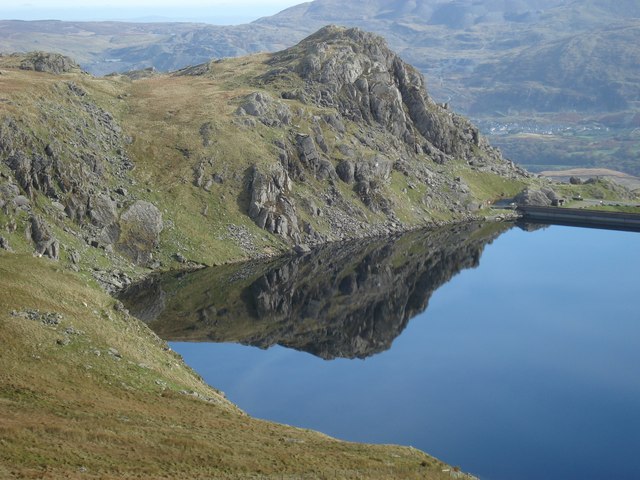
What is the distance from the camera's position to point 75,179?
15375 centimetres

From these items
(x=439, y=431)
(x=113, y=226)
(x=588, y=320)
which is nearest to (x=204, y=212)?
(x=113, y=226)

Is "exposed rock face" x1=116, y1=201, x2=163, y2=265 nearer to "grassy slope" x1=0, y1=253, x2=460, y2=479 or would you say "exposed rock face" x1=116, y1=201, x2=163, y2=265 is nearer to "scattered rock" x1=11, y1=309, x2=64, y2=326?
→ "grassy slope" x1=0, y1=253, x2=460, y2=479

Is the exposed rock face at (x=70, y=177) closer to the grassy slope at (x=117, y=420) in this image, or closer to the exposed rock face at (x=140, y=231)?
the exposed rock face at (x=140, y=231)

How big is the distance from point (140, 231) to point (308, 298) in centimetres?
3581

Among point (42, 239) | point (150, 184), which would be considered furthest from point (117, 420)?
point (150, 184)

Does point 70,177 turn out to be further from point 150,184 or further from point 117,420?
point 117,420

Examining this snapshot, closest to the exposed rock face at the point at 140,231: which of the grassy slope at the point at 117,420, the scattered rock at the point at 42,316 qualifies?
the grassy slope at the point at 117,420

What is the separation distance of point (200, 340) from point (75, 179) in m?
49.7

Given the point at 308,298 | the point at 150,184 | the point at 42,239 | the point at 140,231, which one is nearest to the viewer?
the point at 42,239

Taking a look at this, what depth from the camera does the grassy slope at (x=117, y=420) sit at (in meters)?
59.1

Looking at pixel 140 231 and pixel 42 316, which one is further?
pixel 140 231

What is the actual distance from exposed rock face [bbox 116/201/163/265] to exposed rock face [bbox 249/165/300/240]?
78.8 feet

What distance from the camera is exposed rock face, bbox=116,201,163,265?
152m

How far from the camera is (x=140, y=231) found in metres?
156
